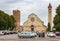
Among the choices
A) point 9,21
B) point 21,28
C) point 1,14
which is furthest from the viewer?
point 21,28

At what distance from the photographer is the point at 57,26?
325ft

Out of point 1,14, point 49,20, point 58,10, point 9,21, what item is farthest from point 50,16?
point 58,10

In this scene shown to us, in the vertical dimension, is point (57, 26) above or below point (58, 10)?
below

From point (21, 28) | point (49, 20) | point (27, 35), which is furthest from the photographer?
point (21, 28)

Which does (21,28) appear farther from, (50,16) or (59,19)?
(59,19)

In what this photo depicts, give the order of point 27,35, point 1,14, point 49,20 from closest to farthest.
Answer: point 27,35, point 1,14, point 49,20

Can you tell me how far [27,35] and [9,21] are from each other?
9226 cm

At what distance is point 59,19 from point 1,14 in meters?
38.6

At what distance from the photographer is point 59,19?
334ft

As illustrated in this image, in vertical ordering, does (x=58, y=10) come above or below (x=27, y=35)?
above

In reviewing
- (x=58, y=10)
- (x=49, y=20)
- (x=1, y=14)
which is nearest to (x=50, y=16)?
(x=49, y=20)

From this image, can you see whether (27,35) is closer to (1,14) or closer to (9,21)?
(1,14)

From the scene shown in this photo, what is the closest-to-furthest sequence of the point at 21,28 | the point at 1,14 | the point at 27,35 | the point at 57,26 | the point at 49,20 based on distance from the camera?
1. the point at 27,35
2. the point at 57,26
3. the point at 1,14
4. the point at 49,20
5. the point at 21,28

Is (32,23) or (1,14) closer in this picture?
(1,14)
